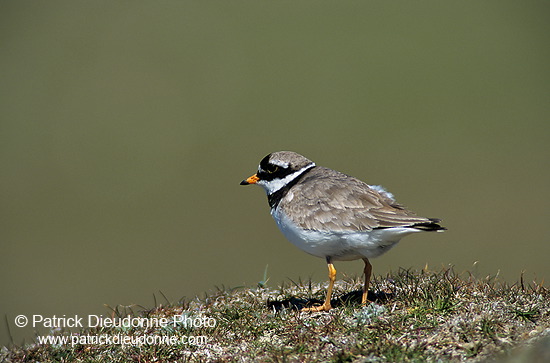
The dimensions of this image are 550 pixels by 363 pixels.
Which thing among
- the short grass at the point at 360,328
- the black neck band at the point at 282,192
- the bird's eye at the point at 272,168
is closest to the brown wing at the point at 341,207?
the black neck band at the point at 282,192

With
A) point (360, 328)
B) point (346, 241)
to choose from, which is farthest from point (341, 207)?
point (360, 328)

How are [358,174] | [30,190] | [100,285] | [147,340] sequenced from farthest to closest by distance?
[30,190] < [358,174] < [100,285] < [147,340]

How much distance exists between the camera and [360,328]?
7328 mm

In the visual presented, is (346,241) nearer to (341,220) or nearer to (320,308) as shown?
(341,220)

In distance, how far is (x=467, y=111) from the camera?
36281 millimetres

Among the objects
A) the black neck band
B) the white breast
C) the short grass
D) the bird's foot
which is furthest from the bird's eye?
the bird's foot

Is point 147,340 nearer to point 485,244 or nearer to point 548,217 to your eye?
point 485,244

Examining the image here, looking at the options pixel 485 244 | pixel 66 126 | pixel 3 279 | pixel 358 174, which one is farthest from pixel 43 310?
pixel 66 126

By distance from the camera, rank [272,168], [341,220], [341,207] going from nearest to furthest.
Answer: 1. [341,220]
2. [341,207]
3. [272,168]

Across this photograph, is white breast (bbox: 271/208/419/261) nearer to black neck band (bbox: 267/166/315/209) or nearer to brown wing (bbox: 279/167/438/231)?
brown wing (bbox: 279/167/438/231)

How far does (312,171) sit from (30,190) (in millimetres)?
24625

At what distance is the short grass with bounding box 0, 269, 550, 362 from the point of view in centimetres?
675

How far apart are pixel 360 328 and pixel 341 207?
5.95ft

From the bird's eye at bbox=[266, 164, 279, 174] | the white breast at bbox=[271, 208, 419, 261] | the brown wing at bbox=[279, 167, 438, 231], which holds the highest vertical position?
the bird's eye at bbox=[266, 164, 279, 174]
